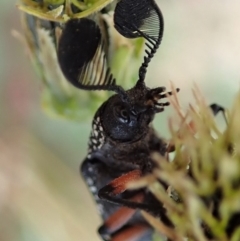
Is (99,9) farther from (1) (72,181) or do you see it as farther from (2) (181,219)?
(1) (72,181)

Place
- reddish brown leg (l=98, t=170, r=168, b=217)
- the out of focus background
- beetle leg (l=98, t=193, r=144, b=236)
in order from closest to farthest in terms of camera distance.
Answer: reddish brown leg (l=98, t=170, r=168, b=217) → beetle leg (l=98, t=193, r=144, b=236) → the out of focus background

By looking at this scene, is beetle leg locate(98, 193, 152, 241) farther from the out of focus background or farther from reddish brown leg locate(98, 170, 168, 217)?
the out of focus background

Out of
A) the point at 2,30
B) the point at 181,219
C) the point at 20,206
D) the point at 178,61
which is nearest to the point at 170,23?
the point at 178,61

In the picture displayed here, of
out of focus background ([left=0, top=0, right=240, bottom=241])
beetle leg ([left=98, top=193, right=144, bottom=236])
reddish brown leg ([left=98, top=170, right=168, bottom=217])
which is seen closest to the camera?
reddish brown leg ([left=98, top=170, right=168, bottom=217])

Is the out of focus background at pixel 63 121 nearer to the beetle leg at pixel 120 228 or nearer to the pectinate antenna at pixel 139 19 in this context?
the beetle leg at pixel 120 228

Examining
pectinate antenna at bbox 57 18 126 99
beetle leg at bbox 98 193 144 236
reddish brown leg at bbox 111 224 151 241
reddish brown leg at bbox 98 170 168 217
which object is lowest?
reddish brown leg at bbox 111 224 151 241

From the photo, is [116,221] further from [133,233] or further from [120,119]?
[120,119]

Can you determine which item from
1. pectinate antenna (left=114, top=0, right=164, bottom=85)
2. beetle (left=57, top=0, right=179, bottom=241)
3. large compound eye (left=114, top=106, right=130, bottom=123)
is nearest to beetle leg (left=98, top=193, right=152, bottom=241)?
beetle (left=57, top=0, right=179, bottom=241)

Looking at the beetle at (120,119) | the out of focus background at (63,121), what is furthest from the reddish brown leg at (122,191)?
the out of focus background at (63,121)
